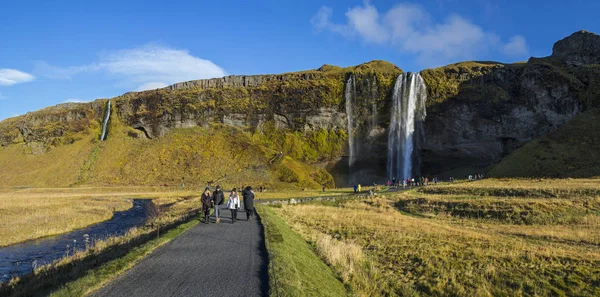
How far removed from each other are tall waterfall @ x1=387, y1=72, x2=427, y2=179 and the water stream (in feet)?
190

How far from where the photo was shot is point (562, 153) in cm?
5972

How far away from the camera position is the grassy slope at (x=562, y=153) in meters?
56.9

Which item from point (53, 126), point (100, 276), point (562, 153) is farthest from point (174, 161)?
point (100, 276)

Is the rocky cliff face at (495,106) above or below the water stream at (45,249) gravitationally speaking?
above

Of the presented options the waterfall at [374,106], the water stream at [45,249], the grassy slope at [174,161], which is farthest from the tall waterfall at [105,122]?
the water stream at [45,249]

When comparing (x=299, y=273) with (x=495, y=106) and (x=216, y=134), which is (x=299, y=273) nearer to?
(x=495, y=106)

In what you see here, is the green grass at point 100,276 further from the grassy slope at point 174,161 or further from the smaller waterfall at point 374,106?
the smaller waterfall at point 374,106

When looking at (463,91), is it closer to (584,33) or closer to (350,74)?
(350,74)

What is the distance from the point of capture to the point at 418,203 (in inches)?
1430

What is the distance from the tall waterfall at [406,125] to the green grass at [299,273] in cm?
6494

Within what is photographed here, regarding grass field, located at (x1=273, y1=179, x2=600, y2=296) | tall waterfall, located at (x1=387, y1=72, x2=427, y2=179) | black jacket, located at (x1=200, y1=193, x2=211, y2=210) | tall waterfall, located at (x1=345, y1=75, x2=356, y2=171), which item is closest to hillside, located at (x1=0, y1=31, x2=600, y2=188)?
tall waterfall, located at (x1=345, y1=75, x2=356, y2=171)

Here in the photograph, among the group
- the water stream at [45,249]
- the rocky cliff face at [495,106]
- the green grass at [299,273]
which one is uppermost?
the rocky cliff face at [495,106]

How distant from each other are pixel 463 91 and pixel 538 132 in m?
15.9

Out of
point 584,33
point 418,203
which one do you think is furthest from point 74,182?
point 584,33
